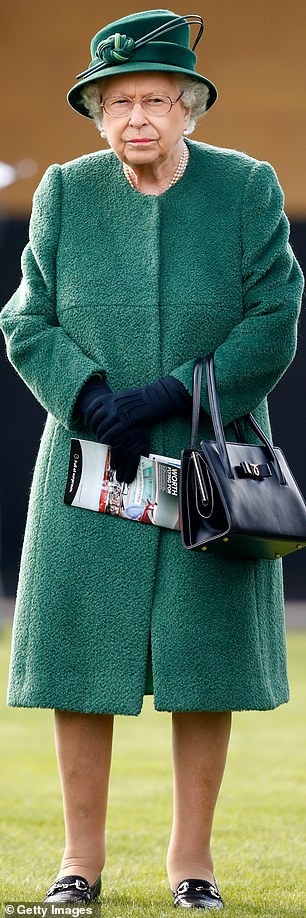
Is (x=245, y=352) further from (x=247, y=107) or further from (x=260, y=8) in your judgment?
(x=247, y=107)

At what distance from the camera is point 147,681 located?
2.35 m

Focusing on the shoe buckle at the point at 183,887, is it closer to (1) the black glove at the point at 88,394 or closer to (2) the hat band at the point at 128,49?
(1) the black glove at the point at 88,394

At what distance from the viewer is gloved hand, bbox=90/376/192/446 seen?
2242 mm

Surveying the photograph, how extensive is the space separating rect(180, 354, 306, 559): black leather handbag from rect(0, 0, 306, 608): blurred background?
6.05 m

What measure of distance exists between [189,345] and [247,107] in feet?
22.4

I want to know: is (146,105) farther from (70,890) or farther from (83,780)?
(70,890)

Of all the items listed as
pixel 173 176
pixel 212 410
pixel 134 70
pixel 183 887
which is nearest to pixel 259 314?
pixel 212 410

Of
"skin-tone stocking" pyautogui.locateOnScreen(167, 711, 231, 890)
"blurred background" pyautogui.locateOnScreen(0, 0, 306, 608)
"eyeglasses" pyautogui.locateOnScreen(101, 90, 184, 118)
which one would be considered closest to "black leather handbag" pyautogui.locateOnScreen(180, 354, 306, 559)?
"skin-tone stocking" pyautogui.locateOnScreen(167, 711, 231, 890)

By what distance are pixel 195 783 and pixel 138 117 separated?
1124 mm

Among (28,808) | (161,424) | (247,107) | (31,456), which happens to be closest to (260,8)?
(247,107)

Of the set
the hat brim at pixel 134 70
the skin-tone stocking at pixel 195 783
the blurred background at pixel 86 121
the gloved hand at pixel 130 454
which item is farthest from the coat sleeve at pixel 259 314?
the blurred background at pixel 86 121

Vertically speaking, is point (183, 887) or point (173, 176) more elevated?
point (173, 176)

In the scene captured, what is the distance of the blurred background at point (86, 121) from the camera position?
8.09 metres

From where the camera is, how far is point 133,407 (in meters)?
2.25
